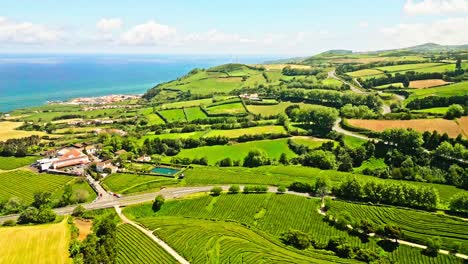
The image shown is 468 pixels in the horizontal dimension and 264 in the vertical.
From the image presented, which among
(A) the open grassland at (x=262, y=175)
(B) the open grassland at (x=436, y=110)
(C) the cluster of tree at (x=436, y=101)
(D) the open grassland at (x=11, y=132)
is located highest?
(C) the cluster of tree at (x=436, y=101)

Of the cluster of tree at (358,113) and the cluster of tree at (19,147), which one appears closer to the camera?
the cluster of tree at (19,147)

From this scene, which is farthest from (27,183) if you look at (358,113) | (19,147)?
(358,113)

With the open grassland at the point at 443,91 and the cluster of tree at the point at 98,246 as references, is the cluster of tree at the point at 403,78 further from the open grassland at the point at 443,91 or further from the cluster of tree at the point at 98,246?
the cluster of tree at the point at 98,246

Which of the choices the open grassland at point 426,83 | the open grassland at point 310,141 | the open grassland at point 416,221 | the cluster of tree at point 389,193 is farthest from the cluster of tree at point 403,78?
the open grassland at point 416,221

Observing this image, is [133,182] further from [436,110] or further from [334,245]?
[436,110]

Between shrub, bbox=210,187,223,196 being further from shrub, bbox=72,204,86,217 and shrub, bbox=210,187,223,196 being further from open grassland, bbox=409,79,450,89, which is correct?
open grassland, bbox=409,79,450,89

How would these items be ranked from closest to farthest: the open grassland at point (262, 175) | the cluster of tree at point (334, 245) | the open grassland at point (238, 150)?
the cluster of tree at point (334, 245)
the open grassland at point (262, 175)
the open grassland at point (238, 150)

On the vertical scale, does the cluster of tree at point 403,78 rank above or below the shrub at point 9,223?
above
